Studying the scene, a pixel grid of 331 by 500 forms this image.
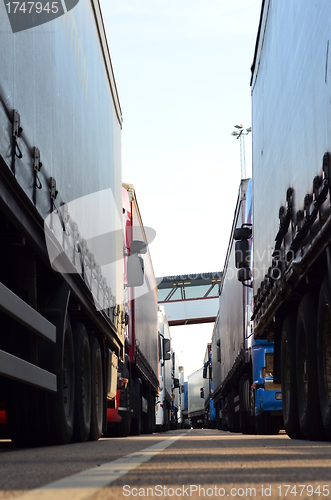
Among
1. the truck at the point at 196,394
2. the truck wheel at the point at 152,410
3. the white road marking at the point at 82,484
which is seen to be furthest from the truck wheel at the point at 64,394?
the truck at the point at 196,394

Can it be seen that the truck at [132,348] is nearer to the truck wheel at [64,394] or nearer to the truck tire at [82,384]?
the truck tire at [82,384]

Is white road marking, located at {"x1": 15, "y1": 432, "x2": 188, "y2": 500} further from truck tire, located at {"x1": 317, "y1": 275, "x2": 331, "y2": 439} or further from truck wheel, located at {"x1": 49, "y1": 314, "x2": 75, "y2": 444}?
truck tire, located at {"x1": 317, "y1": 275, "x2": 331, "y2": 439}

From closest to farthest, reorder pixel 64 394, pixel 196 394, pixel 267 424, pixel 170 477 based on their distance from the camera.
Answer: pixel 170 477, pixel 64 394, pixel 267 424, pixel 196 394

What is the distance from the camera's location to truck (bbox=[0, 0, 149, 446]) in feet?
17.8

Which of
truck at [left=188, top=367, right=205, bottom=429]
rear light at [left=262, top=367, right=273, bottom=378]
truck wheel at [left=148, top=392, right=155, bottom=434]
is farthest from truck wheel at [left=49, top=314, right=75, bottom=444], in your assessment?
truck at [left=188, top=367, right=205, bottom=429]

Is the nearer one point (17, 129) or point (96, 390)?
point (17, 129)

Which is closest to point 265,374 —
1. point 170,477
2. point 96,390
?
point 96,390

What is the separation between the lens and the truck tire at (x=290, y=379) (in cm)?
843

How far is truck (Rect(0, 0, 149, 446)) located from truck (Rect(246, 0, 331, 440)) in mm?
1946

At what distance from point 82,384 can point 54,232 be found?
7.01 feet

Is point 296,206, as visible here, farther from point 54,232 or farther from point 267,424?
point 267,424

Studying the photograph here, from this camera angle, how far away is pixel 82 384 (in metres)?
8.12

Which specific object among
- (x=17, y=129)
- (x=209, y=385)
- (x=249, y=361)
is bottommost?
(x=209, y=385)

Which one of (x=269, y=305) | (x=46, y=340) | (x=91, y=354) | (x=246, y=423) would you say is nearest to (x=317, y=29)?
(x=46, y=340)
